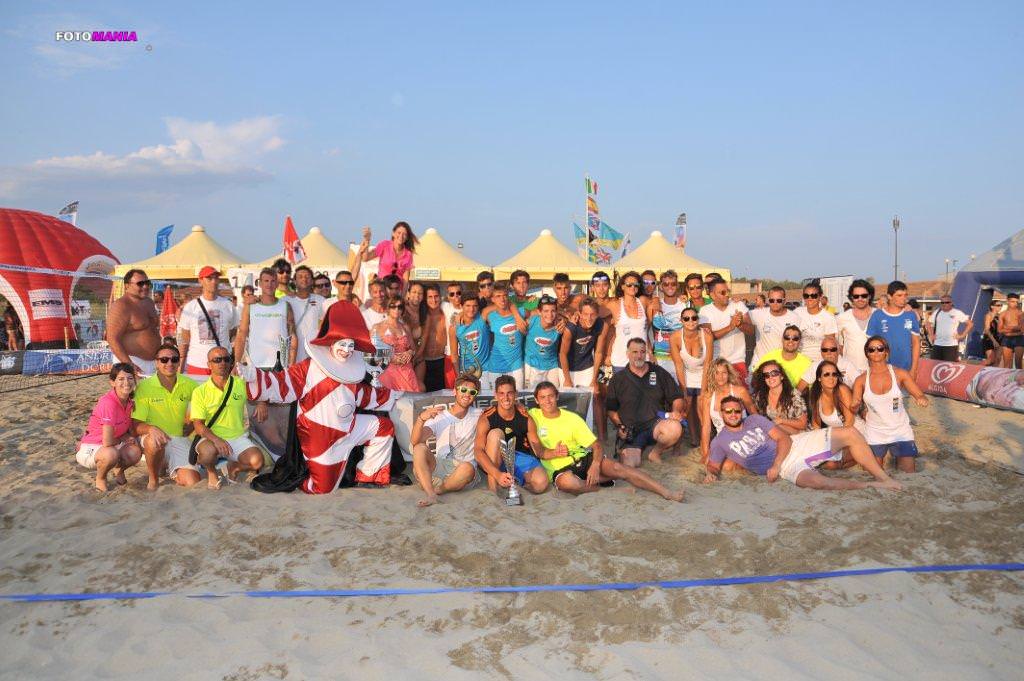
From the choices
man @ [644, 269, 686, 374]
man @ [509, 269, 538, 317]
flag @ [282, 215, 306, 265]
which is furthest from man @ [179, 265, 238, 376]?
flag @ [282, 215, 306, 265]

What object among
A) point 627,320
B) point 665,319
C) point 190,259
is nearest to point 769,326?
point 665,319

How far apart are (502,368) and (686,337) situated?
5.42ft

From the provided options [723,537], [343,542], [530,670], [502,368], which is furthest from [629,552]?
[502,368]

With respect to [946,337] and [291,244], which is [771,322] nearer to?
[946,337]

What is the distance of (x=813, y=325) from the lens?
6.04 metres

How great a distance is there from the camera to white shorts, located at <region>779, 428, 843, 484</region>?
4.84 meters

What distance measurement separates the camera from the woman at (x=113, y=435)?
4.87m

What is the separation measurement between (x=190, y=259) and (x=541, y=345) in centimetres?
1551

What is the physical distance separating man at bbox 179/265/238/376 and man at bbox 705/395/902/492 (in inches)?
169

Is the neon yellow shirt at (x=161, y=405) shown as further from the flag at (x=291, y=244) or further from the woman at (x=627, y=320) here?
the flag at (x=291, y=244)

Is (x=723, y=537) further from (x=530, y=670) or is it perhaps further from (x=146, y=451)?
(x=146, y=451)

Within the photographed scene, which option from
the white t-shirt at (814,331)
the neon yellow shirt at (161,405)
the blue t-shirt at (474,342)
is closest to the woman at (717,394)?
the white t-shirt at (814,331)

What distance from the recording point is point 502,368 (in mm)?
6062

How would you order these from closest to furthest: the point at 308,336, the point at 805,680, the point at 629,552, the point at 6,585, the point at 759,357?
the point at 805,680 < the point at 6,585 < the point at 629,552 < the point at 308,336 < the point at 759,357
